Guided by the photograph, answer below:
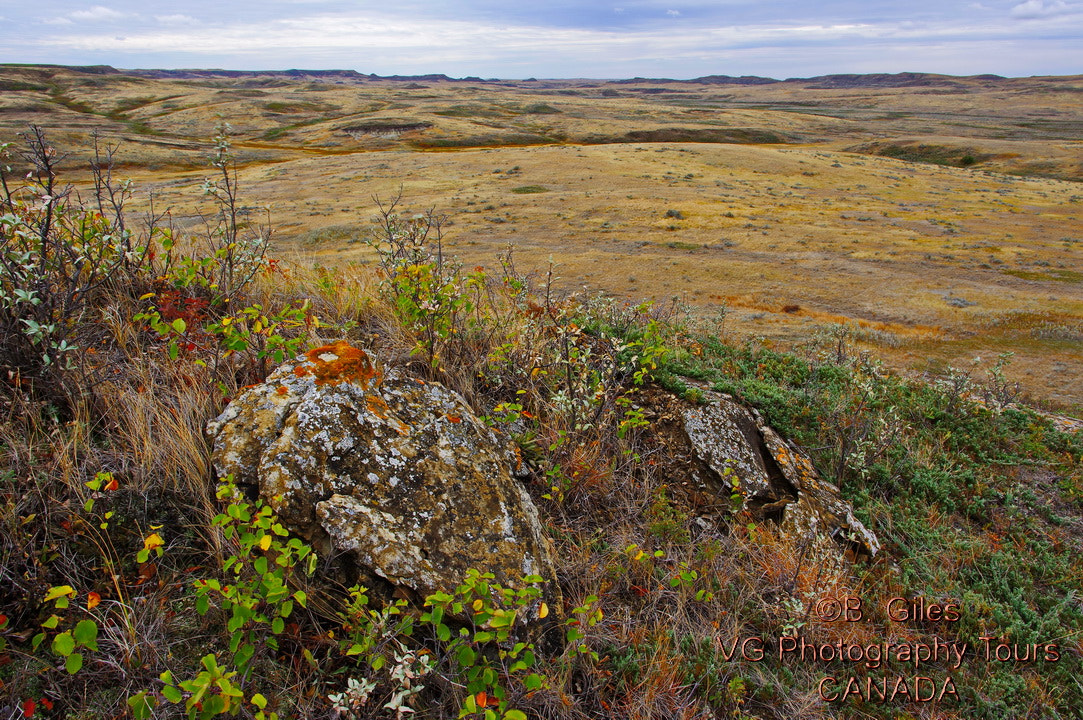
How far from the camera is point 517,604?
2.41 m

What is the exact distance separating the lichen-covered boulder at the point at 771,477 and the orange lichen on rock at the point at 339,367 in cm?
257

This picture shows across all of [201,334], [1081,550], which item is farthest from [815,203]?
[201,334]

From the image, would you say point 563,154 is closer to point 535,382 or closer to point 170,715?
point 535,382

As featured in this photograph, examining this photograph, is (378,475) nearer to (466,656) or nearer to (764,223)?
(466,656)

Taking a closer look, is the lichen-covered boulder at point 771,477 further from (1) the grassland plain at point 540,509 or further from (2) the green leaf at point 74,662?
(2) the green leaf at point 74,662

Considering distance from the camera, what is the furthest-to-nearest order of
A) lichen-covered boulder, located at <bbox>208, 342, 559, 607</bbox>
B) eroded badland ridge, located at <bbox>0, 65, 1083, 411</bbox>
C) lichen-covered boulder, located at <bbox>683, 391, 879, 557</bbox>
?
eroded badland ridge, located at <bbox>0, 65, 1083, 411</bbox>
lichen-covered boulder, located at <bbox>683, 391, 879, 557</bbox>
lichen-covered boulder, located at <bbox>208, 342, 559, 607</bbox>

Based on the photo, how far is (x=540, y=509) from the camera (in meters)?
3.59

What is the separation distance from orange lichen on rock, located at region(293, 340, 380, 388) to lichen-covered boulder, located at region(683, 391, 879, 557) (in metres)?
2.57

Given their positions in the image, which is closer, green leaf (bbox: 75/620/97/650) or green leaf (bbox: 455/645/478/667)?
green leaf (bbox: 75/620/97/650)

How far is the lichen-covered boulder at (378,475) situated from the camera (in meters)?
2.60

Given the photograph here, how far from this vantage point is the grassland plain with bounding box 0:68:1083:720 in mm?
2244

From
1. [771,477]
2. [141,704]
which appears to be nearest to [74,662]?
[141,704]

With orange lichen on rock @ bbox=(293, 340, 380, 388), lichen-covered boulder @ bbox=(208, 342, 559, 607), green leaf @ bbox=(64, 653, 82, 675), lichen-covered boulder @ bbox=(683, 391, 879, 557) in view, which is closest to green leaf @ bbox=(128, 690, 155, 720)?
green leaf @ bbox=(64, 653, 82, 675)

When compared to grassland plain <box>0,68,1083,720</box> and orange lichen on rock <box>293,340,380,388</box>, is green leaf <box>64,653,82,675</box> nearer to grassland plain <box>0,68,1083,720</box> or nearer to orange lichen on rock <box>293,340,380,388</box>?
grassland plain <box>0,68,1083,720</box>
